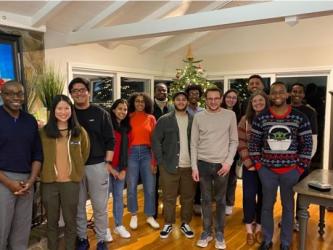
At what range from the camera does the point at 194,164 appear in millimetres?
2930

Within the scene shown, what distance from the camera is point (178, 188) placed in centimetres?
322

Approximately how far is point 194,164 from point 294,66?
3.02 meters

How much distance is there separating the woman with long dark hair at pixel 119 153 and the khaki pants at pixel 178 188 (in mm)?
398

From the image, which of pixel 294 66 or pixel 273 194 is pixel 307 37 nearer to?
pixel 294 66

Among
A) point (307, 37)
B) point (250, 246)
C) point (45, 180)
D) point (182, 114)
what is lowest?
point (250, 246)

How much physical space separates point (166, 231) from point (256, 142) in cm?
129

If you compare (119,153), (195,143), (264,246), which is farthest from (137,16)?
(264,246)

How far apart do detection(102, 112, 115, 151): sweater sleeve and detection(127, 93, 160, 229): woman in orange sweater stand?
519 mm

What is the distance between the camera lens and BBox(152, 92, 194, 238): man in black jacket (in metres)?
3.06

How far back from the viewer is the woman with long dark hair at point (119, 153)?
10.2ft

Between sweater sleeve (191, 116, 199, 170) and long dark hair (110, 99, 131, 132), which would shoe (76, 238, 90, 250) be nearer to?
long dark hair (110, 99, 131, 132)

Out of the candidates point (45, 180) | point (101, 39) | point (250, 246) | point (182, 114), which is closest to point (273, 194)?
point (250, 246)

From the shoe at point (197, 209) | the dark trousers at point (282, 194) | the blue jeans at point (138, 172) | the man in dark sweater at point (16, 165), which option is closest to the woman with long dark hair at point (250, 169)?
the dark trousers at point (282, 194)

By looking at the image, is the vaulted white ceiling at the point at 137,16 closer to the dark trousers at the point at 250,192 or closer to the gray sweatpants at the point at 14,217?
the dark trousers at the point at 250,192
